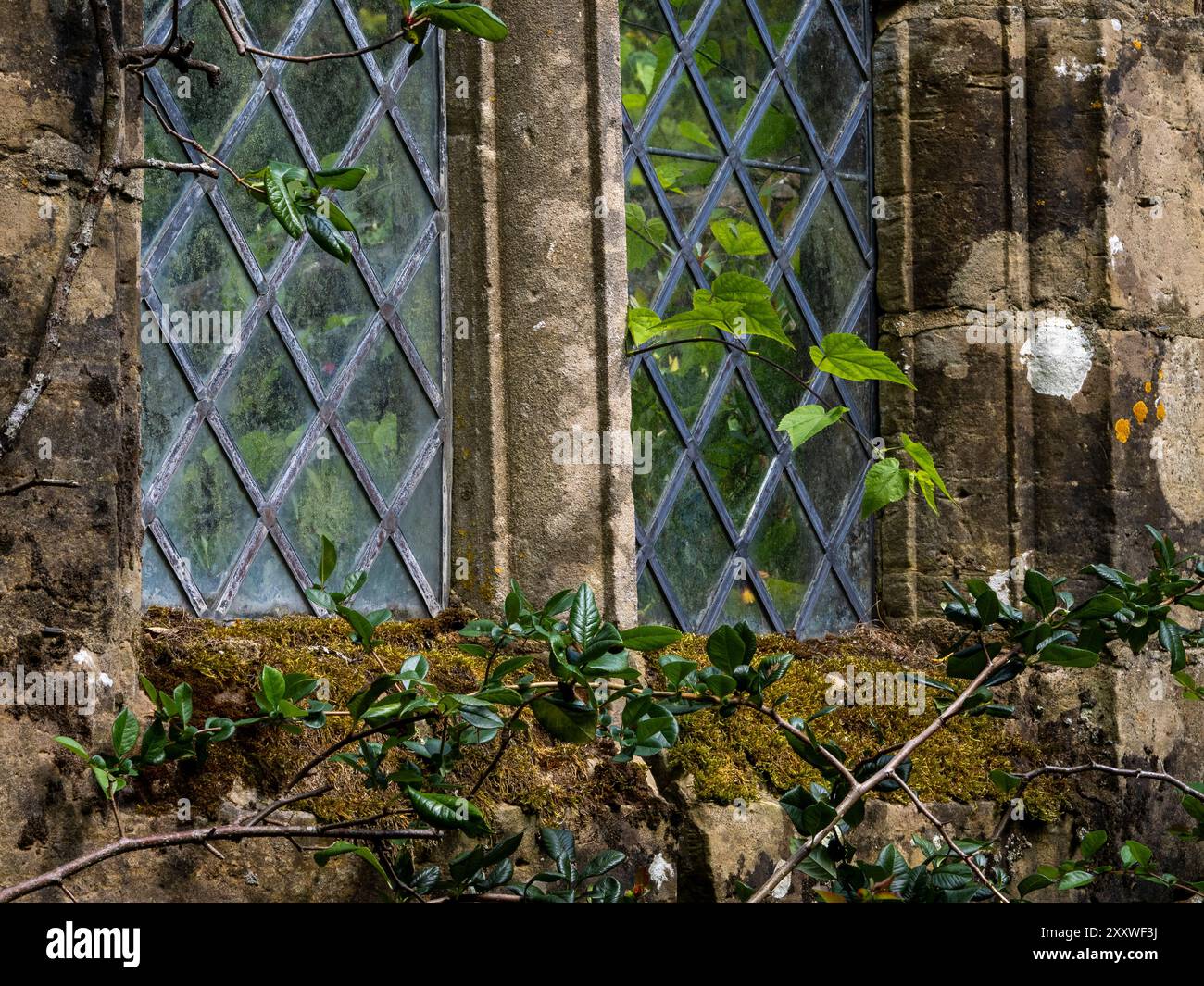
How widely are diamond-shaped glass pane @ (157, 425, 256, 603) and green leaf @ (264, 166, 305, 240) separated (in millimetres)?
642

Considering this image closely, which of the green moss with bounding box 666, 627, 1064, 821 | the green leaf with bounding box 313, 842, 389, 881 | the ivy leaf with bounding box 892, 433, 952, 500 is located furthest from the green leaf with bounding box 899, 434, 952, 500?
the green leaf with bounding box 313, 842, 389, 881

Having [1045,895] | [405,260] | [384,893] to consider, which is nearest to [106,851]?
[384,893]

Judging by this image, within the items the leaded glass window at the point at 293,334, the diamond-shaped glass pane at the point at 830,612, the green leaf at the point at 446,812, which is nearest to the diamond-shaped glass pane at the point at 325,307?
the leaded glass window at the point at 293,334

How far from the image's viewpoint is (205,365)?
9.18ft

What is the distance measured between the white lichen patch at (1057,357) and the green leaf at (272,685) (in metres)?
2.05

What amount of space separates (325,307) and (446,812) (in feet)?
3.80

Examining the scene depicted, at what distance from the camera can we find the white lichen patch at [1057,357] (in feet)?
11.8

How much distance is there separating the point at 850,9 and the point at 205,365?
1879 mm

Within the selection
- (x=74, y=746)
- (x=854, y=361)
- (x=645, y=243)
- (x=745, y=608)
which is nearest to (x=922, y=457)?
(x=854, y=361)

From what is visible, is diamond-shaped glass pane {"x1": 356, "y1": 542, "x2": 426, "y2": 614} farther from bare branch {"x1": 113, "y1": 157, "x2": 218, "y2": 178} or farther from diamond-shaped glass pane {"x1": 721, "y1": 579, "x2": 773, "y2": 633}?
bare branch {"x1": 113, "y1": 157, "x2": 218, "y2": 178}

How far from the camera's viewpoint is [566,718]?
2.24 meters

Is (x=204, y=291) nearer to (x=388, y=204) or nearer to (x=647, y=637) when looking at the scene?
(x=388, y=204)

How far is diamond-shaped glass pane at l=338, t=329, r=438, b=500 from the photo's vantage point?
9.74 ft

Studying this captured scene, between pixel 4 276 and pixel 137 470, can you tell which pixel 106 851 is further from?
pixel 4 276
